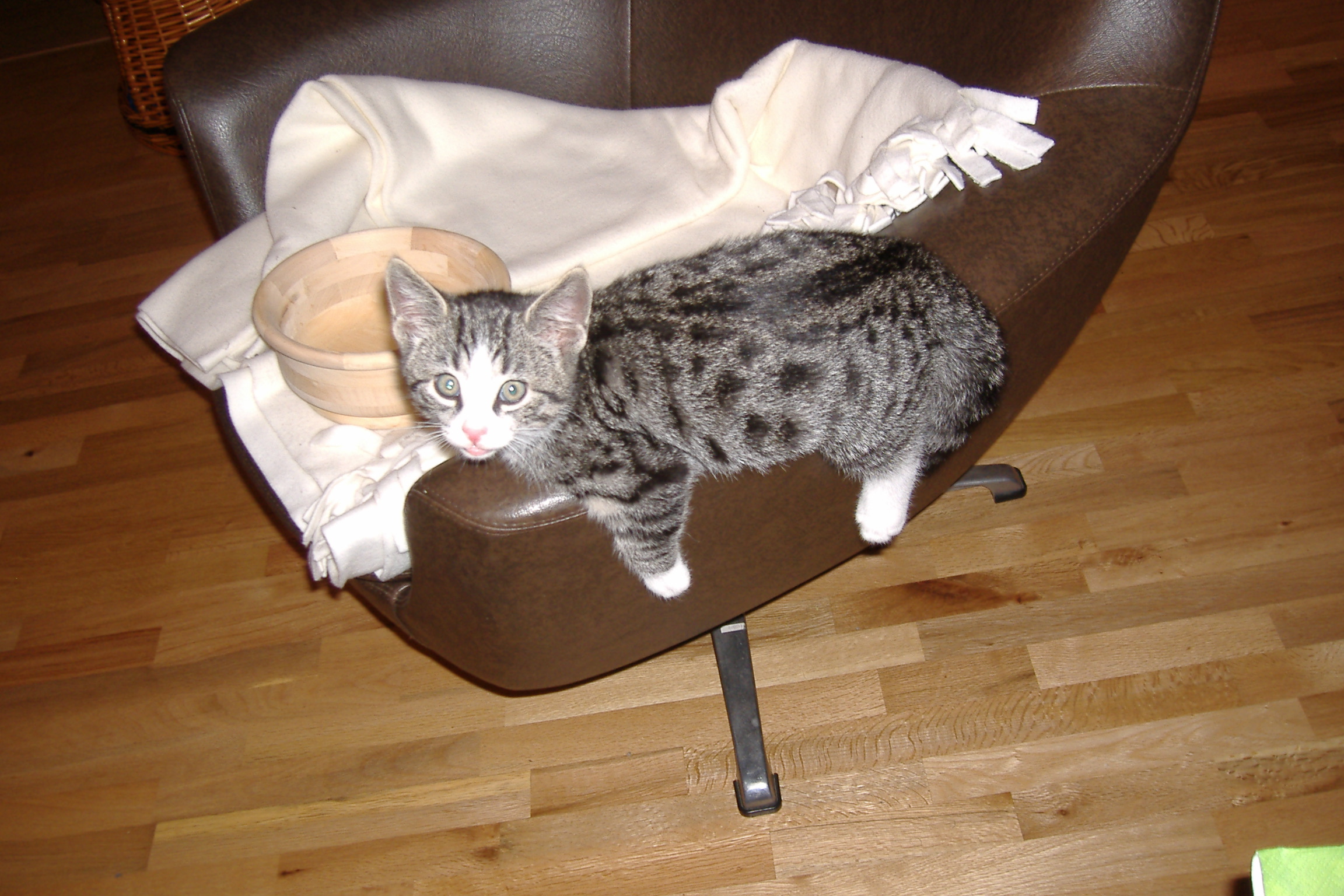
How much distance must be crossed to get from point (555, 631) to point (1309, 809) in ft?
4.36

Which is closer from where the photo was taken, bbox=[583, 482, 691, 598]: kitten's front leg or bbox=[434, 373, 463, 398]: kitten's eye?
bbox=[583, 482, 691, 598]: kitten's front leg

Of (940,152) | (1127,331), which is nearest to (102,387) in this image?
(940,152)

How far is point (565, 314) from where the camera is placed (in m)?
1.28

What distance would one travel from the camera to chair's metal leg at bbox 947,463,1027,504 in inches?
79.2

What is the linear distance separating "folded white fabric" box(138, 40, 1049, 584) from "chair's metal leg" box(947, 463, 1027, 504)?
0.73 metres

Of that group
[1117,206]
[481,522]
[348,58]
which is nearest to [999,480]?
[1117,206]

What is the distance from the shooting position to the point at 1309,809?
1541mm

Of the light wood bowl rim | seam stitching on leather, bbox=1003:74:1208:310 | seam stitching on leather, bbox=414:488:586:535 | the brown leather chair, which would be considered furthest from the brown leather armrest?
seam stitching on leather, bbox=1003:74:1208:310

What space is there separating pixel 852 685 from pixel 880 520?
22.0 inches

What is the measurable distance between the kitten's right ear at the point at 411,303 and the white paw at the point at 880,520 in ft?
2.28

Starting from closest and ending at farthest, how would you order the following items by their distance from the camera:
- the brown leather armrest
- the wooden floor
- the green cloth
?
the green cloth, the wooden floor, the brown leather armrest

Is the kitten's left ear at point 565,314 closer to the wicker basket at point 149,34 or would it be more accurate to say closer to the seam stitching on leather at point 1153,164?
the seam stitching on leather at point 1153,164

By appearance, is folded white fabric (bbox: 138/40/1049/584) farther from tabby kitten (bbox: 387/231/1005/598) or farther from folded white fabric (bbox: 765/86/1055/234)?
tabby kitten (bbox: 387/231/1005/598)

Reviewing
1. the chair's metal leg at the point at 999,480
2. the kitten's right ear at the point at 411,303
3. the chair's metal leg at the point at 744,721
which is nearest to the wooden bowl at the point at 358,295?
the kitten's right ear at the point at 411,303
